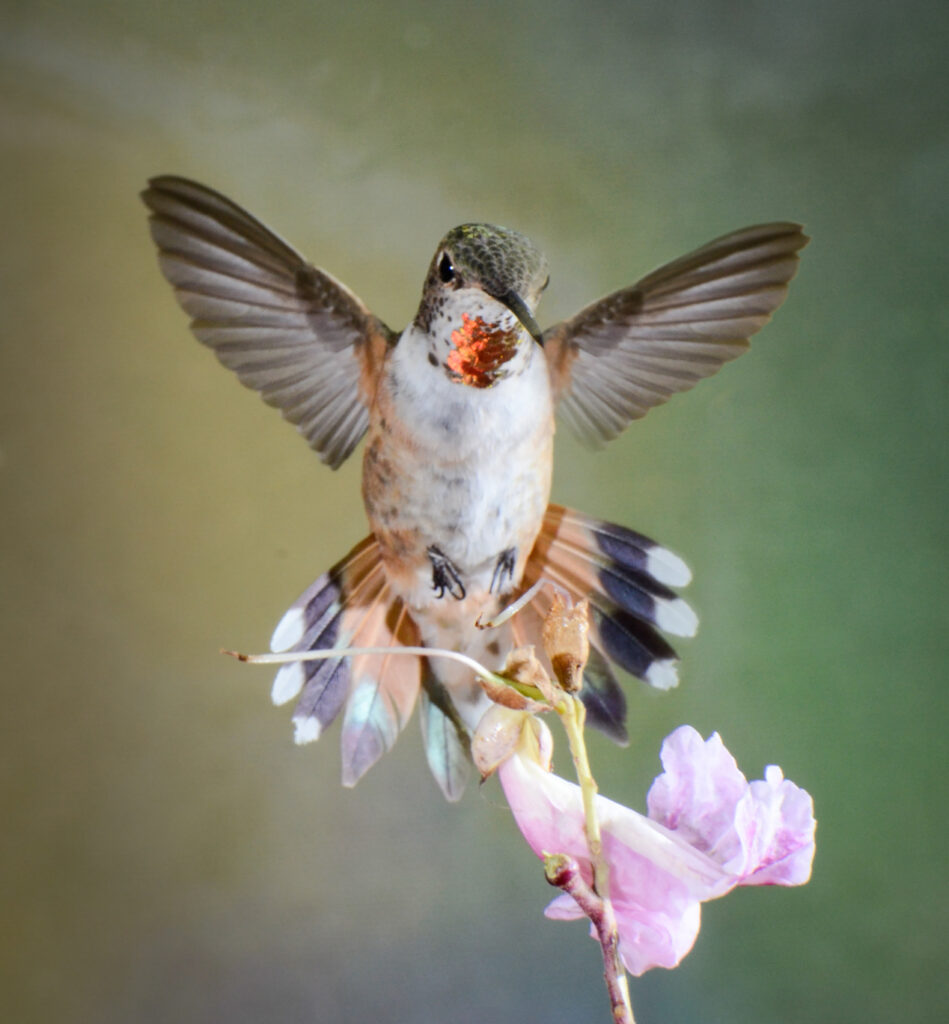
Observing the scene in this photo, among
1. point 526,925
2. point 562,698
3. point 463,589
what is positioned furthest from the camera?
point 526,925

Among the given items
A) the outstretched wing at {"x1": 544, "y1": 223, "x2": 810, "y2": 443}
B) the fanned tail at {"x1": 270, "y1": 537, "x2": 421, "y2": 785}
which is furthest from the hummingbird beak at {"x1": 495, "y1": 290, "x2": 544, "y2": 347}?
the fanned tail at {"x1": 270, "y1": 537, "x2": 421, "y2": 785}

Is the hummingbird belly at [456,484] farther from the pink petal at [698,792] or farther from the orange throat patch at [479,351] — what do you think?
the pink petal at [698,792]

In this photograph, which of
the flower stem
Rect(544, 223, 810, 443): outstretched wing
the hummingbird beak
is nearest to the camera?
the flower stem

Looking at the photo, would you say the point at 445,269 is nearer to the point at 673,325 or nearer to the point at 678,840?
the point at 673,325

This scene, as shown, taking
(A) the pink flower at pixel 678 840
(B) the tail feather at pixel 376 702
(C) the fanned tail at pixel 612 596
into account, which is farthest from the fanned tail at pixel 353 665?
(A) the pink flower at pixel 678 840

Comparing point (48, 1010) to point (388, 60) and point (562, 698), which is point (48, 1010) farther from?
point (388, 60)

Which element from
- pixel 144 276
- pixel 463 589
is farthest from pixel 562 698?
pixel 144 276

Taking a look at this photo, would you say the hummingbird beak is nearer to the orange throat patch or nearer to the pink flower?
the orange throat patch
